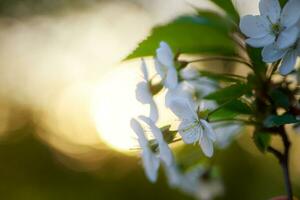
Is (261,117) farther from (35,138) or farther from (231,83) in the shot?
(35,138)

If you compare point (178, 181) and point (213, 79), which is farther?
point (178, 181)

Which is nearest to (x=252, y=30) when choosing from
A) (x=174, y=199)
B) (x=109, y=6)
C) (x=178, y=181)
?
(x=178, y=181)

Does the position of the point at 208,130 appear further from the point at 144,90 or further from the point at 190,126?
the point at 144,90

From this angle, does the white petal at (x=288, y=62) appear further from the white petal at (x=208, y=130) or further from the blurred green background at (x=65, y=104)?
the blurred green background at (x=65, y=104)

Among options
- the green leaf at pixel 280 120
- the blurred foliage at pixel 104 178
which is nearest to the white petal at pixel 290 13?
the green leaf at pixel 280 120

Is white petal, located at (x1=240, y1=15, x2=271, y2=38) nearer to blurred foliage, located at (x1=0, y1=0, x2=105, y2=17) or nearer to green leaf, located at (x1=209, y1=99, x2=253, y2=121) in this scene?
green leaf, located at (x1=209, y1=99, x2=253, y2=121)

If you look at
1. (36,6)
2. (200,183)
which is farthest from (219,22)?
(36,6)

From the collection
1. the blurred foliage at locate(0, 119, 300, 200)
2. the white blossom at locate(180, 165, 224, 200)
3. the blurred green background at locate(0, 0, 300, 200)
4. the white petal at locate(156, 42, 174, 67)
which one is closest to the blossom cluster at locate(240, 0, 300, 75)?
the white petal at locate(156, 42, 174, 67)
